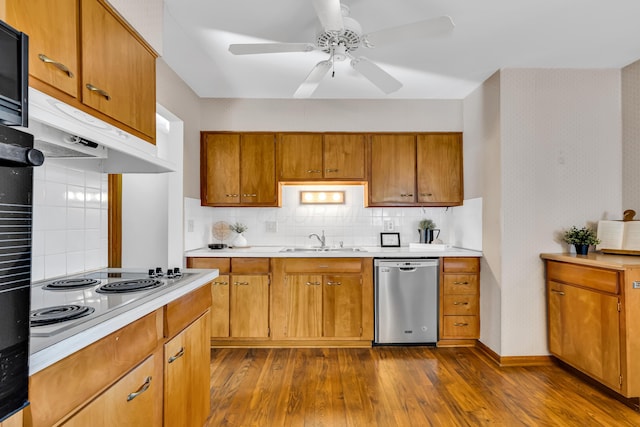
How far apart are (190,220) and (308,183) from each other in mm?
1241

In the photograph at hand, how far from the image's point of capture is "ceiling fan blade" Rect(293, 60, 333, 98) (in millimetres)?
2312

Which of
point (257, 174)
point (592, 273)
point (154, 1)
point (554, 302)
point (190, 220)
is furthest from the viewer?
point (257, 174)

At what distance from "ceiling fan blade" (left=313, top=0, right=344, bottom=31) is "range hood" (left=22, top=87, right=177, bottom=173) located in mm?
1036

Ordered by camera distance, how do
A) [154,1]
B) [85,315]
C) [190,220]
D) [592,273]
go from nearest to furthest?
[85,315]
[154,1]
[592,273]
[190,220]

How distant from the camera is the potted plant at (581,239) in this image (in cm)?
280

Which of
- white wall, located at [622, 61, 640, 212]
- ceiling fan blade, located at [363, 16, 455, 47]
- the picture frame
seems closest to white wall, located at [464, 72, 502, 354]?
the picture frame

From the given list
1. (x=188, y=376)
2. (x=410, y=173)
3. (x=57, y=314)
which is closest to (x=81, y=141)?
(x=57, y=314)

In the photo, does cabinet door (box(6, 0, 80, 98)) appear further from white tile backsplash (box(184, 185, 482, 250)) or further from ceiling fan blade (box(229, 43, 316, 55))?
white tile backsplash (box(184, 185, 482, 250))

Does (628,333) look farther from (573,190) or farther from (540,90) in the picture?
(540,90)

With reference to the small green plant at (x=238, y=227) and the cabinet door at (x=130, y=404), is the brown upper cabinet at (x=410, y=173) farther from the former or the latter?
the cabinet door at (x=130, y=404)

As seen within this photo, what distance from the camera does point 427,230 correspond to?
3.75 metres

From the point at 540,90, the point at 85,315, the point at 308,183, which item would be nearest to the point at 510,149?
the point at 540,90

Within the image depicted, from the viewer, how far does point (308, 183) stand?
3785mm

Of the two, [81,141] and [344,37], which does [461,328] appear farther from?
[81,141]
